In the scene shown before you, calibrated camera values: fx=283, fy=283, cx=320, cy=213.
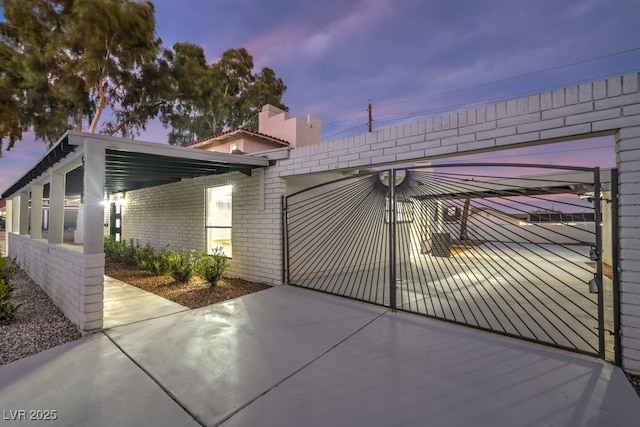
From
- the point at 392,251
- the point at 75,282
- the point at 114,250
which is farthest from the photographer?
the point at 114,250

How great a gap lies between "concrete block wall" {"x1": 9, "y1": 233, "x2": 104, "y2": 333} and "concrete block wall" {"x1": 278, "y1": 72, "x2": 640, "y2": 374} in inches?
156

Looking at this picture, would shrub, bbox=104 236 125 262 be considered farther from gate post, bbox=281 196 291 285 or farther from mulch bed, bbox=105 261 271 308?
gate post, bbox=281 196 291 285

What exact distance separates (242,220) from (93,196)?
10.2ft

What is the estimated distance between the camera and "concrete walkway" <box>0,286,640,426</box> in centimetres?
195

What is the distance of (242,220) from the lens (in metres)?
6.35

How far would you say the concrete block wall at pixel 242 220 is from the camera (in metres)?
5.71

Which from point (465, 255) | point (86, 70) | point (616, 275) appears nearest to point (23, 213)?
point (86, 70)

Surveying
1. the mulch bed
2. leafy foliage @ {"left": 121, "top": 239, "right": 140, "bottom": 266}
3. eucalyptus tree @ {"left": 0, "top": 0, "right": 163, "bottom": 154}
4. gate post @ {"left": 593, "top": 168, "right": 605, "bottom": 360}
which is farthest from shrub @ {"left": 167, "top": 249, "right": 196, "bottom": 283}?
eucalyptus tree @ {"left": 0, "top": 0, "right": 163, "bottom": 154}

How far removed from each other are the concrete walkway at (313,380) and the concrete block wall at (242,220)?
234 centimetres

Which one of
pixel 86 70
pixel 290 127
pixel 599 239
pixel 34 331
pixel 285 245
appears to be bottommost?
pixel 34 331

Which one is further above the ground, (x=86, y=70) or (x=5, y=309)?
(x=86, y=70)

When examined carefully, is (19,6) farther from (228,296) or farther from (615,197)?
(615,197)

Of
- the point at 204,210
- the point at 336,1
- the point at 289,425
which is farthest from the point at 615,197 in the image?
the point at 336,1

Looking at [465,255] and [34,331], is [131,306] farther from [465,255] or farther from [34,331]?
[465,255]
